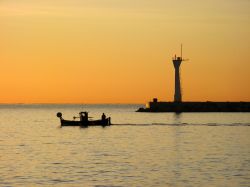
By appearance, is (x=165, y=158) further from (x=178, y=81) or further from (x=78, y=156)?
(x=178, y=81)

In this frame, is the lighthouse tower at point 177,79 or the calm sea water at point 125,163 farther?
the lighthouse tower at point 177,79

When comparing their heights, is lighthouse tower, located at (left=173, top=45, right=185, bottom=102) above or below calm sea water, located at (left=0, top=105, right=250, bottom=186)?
above

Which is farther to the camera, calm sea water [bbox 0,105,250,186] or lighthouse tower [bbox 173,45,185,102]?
lighthouse tower [bbox 173,45,185,102]

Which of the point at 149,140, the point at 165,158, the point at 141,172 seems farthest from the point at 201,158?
the point at 149,140

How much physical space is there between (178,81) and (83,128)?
72.4m

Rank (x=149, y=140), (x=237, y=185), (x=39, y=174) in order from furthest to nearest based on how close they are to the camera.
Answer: (x=149, y=140), (x=39, y=174), (x=237, y=185)

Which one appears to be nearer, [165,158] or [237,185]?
[237,185]

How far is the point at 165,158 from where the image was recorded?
59.9 meters

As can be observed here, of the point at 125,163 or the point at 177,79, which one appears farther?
the point at 177,79

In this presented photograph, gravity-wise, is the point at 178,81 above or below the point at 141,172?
above

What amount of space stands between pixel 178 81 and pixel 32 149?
120 metres

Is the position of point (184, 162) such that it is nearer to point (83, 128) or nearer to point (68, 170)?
point (68, 170)

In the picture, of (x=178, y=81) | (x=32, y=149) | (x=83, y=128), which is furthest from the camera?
(x=178, y=81)

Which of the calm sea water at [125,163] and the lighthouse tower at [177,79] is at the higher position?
the lighthouse tower at [177,79]
